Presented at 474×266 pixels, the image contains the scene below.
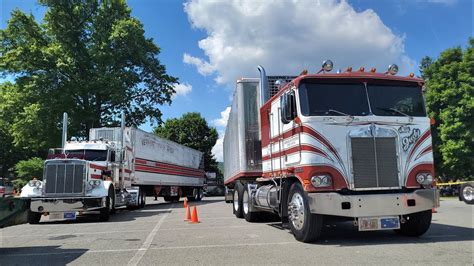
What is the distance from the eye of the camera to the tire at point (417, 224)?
9.05 metres

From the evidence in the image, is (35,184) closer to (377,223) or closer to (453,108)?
(377,223)

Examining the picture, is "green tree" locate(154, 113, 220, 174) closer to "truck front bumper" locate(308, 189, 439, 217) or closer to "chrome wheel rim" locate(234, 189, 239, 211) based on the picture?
"chrome wheel rim" locate(234, 189, 239, 211)

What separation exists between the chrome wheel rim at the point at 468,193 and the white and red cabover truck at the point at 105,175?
15590mm

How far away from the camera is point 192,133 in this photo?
63344mm

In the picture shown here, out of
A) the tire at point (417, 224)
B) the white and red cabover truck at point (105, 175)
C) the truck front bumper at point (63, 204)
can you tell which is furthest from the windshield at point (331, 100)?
the truck front bumper at point (63, 204)

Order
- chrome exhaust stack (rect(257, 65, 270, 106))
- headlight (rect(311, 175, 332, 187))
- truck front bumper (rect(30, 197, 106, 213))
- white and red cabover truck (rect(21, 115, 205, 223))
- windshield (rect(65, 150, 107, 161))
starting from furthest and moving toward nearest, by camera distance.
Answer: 1. windshield (rect(65, 150, 107, 161))
2. white and red cabover truck (rect(21, 115, 205, 223))
3. truck front bumper (rect(30, 197, 106, 213))
4. chrome exhaust stack (rect(257, 65, 270, 106))
5. headlight (rect(311, 175, 332, 187))

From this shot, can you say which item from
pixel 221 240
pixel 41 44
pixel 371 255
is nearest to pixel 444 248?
pixel 371 255

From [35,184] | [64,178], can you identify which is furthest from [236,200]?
[35,184]

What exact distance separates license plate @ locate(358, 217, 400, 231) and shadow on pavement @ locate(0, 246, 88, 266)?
16.8ft

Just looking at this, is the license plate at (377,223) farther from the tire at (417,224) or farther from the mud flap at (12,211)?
the mud flap at (12,211)

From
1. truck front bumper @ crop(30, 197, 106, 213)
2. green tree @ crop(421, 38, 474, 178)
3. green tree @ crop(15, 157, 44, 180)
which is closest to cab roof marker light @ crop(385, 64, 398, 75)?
truck front bumper @ crop(30, 197, 106, 213)

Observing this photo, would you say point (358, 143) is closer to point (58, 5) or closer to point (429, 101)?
point (429, 101)

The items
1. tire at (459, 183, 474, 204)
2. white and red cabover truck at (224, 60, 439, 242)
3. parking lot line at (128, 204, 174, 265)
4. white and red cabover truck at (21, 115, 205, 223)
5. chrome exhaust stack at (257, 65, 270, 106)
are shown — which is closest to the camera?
parking lot line at (128, 204, 174, 265)

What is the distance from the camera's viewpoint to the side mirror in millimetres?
9094
